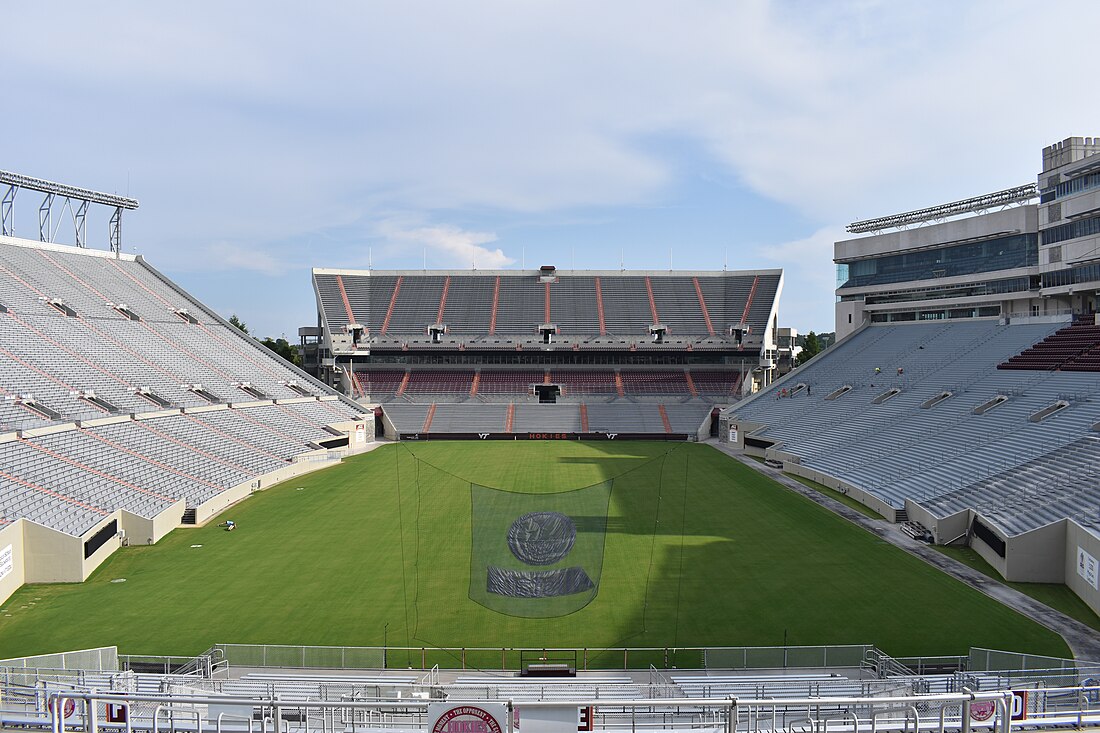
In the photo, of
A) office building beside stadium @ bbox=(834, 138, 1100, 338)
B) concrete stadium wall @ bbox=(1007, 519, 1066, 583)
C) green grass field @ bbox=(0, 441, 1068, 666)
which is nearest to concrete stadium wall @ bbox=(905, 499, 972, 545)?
green grass field @ bbox=(0, 441, 1068, 666)

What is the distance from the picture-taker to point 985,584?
18.5m

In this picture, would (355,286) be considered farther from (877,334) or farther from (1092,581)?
(1092,581)

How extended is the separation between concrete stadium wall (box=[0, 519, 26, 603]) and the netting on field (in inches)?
541

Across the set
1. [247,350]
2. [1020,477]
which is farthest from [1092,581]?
[247,350]

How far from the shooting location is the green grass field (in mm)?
15344

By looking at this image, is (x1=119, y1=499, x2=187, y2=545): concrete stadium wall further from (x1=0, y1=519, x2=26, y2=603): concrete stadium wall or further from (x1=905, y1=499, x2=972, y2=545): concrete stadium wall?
(x1=905, y1=499, x2=972, y2=545): concrete stadium wall

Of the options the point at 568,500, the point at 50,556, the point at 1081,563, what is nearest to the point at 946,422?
the point at 1081,563

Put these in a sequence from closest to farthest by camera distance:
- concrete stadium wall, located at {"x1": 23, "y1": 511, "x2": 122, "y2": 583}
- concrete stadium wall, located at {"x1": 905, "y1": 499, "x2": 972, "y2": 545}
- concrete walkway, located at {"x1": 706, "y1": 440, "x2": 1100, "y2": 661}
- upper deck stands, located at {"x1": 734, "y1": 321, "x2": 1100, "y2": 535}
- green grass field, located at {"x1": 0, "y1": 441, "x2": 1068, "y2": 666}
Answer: concrete walkway, located at {"x1": 706, "y1": 440, "x2": 1100, "y2": 661} → green grass field, located at {"x1": 0, "y1": 441, "x2": 1068, "y2": 666} → concrete stadium wall, located at {"x1": 23, "y1": 511, "x2": 122, "y2": 583} → concrete stadium wall, located at {"x1": 905, "y1": 499, "x2": 972, "y2": 545} → upper deck stands, located at {"x1": 734, "y1": 321, "x2": 1100, "y2": 535}

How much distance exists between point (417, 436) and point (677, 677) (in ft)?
136

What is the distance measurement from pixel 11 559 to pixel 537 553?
15.8m

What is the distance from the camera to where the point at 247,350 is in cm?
4978

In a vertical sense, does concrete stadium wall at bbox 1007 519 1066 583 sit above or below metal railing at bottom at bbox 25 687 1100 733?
below

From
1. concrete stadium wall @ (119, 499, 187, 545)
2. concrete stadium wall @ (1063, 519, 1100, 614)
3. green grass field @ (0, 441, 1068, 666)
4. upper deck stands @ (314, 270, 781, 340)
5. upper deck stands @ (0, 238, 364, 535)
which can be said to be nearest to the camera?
green grass field @ (0, 441, 1068, 666)

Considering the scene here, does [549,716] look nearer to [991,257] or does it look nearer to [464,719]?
[464,719]
